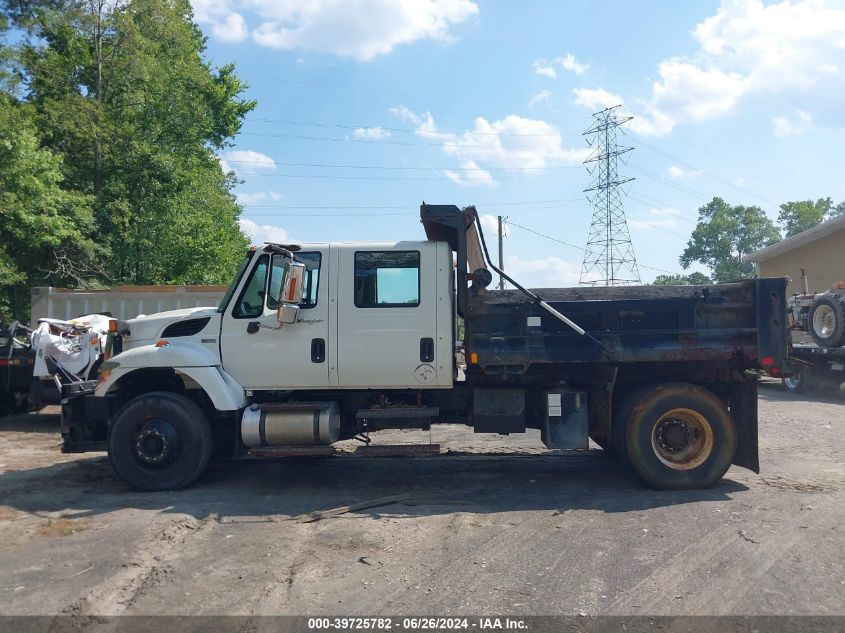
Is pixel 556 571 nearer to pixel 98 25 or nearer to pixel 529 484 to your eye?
pixel 529 484

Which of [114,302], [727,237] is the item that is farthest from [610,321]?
[727,237]

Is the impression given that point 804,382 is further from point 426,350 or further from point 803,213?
point 803,213

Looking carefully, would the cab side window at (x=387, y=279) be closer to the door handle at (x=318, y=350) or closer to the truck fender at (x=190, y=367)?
the door handle at (x=318, y=350)

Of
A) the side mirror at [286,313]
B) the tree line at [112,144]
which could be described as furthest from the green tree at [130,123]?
the side mirror at [286,313]

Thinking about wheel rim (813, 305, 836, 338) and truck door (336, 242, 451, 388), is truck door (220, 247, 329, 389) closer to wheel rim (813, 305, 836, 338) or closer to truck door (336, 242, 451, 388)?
truck door (336, 242, 451, 388)

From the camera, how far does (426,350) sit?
6965 millimetres

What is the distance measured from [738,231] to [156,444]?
76641 millimetres

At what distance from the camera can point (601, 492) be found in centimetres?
689

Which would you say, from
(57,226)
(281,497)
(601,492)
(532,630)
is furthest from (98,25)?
(532,630)

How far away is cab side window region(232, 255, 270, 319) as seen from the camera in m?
7.13

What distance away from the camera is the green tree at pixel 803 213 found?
69.0m

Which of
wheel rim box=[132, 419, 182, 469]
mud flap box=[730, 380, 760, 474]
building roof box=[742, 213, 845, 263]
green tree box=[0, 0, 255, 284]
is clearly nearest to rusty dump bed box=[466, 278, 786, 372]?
mud flap box=[730, 380, 760, 474]

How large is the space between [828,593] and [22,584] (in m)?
5.51

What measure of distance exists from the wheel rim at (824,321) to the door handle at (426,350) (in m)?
12.4
